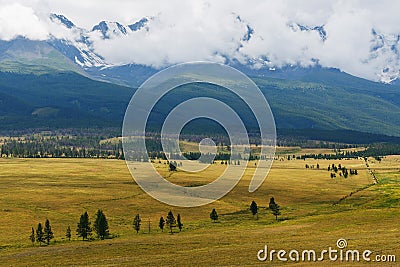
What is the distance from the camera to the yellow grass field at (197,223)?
78.6 meters

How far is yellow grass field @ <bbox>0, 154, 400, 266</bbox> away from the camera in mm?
78562

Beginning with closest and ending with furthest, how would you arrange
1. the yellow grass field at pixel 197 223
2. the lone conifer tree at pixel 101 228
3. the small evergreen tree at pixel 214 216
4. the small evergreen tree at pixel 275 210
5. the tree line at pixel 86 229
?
the yellow grass field at pixel 197 223 < the tree line at pixel 86 229 < the lone conifer tree at pixel 101 228 < the small evergreen tree at pixel 214 216 < the small evergreen tree at pixel 275 210

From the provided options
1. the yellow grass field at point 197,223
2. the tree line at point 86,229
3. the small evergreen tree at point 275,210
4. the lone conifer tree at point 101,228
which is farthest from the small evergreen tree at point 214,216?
the lone conifer tree at point 101,228

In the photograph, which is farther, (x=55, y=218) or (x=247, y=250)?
(x=55, y=218)

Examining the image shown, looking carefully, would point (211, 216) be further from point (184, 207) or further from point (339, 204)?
Answer: point (339, 204)

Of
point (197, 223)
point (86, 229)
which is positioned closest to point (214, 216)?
point (197, 223)

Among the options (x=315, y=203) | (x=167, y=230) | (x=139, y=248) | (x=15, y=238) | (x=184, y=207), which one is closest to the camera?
(x=139, y=248)

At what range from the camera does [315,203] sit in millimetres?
156750

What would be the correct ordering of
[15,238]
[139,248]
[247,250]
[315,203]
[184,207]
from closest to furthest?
[247,250], [139,248], [15,238], [184,207], [315,203]

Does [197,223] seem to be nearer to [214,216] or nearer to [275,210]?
[214,216]

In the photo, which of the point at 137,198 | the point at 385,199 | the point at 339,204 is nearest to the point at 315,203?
the point at 339,204

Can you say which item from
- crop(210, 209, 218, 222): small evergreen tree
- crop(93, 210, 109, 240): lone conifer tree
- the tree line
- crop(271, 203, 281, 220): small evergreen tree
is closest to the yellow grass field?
the tree line

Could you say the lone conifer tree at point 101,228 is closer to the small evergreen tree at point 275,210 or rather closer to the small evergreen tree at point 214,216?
the small evergreen tree at point 214,216

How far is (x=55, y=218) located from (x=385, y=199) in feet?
287
